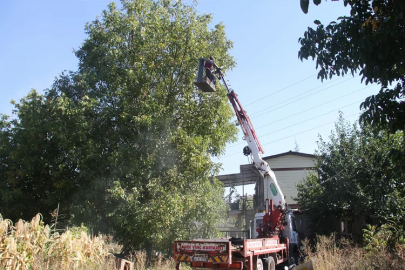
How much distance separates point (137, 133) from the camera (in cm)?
1620

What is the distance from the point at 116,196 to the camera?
1396cm

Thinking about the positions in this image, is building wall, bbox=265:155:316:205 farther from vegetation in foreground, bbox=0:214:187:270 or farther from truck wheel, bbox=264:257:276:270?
vegetation in foreground, bbox=0:214:187:270

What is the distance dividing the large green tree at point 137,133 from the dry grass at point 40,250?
513 centimetres

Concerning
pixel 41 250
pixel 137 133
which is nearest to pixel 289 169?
pixel 137 133

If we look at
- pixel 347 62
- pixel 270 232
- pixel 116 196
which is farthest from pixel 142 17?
pixel 347 62

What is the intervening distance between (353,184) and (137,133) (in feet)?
41.2

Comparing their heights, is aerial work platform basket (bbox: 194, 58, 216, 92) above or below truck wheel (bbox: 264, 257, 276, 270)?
above

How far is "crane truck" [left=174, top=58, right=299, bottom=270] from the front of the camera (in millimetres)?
10203

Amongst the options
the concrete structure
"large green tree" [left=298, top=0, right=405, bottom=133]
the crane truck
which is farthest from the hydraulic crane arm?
the concrete structure

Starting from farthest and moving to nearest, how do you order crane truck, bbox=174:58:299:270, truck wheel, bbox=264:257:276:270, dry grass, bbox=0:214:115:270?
1. truck wheel, bbox=264:257:276:270
2. crane truck, bbox=174:58:299:270
3. dry grass, bbox=0:214:115:270

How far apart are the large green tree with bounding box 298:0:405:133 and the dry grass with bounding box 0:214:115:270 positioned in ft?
22.2

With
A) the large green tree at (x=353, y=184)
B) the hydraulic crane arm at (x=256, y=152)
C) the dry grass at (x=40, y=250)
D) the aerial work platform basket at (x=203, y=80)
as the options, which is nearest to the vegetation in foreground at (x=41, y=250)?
the dry grass at (x=40, y=250)

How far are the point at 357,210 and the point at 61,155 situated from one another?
53.5 ft

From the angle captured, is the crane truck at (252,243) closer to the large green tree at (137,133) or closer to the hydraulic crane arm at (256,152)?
the hydraulic crane arm at (256,152)
